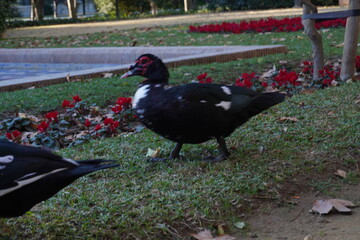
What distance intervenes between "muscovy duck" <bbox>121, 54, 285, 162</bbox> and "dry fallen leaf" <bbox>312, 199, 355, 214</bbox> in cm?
82

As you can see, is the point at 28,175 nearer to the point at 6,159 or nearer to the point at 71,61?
the point at 6,159

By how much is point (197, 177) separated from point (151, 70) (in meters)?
0.85

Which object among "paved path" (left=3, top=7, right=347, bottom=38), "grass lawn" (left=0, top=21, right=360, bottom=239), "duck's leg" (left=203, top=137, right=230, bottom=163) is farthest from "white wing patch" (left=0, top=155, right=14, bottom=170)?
"paved path" (left=3, top=7, right=347, bottom=38)

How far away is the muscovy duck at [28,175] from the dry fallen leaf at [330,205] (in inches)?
56.6

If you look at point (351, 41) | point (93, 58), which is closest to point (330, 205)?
point (351, 41)

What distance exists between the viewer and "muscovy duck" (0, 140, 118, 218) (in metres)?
2.61

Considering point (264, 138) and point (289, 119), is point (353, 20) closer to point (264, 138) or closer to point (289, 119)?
point (289, 119)

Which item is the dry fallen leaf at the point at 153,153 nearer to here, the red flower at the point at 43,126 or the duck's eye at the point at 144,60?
the duck's eye at the point at 144,60

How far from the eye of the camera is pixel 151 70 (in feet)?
13.2

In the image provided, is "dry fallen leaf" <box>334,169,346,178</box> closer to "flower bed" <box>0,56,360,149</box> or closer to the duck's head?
the duck's head

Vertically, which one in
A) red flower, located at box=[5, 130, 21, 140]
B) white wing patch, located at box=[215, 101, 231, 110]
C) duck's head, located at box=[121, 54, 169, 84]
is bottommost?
red flower, located at box=[5, 130, 21, 140]

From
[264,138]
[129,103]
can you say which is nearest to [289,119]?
[264,138]

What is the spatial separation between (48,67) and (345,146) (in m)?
8.08

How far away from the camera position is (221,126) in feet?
12.6
